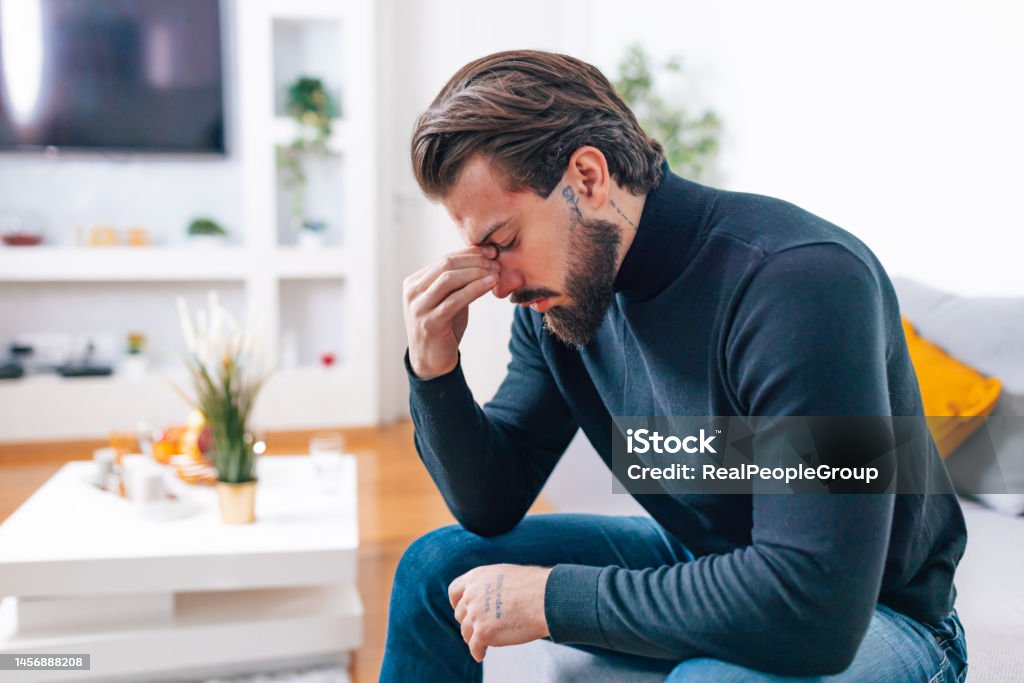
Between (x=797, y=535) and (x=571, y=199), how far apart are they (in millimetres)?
448

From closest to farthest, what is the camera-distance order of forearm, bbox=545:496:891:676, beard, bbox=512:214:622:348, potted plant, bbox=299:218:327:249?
forearm, bbox=545:496:891:676
beard, bbox=512:214:622:348
potted plant, bbox=299:218:327:249

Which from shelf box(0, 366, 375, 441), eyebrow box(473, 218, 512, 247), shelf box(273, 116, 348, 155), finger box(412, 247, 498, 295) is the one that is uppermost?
shelf box(273, 116, 348, 155)

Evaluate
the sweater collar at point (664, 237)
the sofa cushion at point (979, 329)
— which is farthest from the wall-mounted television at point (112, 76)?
the sweater collar at point (664, 237)

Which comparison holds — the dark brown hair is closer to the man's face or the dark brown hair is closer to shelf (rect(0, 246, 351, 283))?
the man's face

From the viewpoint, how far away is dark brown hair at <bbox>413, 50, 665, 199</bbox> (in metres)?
0.98

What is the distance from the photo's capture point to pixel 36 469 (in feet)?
10.5

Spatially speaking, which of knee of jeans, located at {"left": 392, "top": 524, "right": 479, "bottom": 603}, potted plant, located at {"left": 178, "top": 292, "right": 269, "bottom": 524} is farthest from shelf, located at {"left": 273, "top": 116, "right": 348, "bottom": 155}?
knee of jeans, located at {"left": 392, "top": 524, "right": 479, "bottom": 603}

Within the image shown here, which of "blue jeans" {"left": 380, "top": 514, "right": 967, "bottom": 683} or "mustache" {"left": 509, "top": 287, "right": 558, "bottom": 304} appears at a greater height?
"mustache" {"left": 509, "top": 287, "right": 558, "bottom": 304}

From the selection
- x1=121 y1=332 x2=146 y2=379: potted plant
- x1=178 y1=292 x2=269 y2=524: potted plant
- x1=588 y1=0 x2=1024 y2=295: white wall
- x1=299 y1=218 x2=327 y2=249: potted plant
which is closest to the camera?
x1=178 y1=292 x2=269 y2=524: potted plant

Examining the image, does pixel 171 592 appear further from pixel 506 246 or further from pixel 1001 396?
pixel 1001 396

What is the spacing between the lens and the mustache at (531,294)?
1061 millimetres

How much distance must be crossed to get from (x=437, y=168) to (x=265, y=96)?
9.56 ft

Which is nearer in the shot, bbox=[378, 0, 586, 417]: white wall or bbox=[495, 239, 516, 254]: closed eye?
bbox=[495, 239, 516, 254]: closed eye

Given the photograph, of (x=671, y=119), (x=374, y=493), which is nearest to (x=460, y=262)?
(x=374, y=493)
